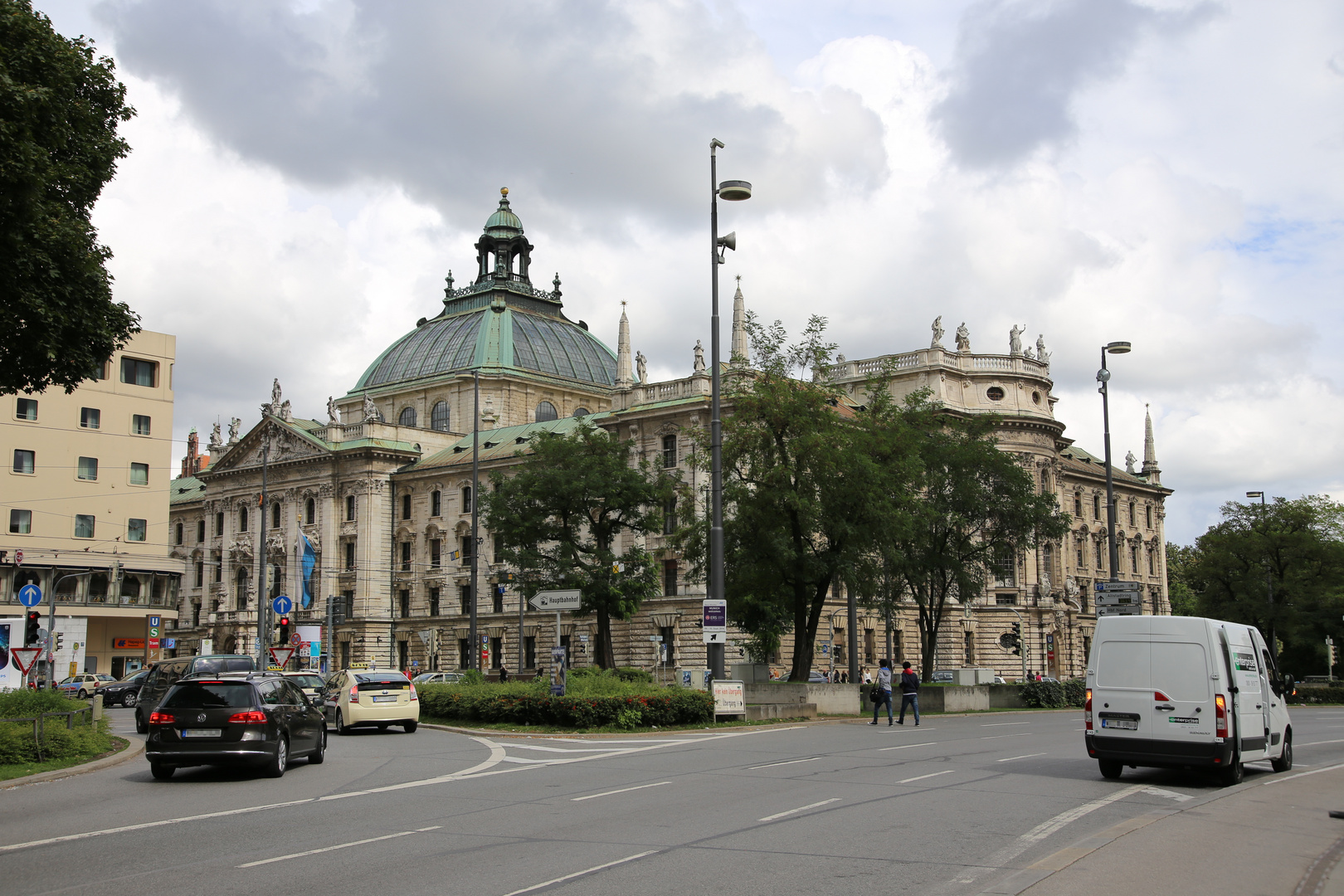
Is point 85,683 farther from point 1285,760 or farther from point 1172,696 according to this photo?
point 1172,696

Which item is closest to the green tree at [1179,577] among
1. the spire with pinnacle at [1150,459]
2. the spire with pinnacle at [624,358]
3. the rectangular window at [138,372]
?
the spire with pinnacle at [1150,459]

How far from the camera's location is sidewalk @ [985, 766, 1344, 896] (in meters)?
10.2

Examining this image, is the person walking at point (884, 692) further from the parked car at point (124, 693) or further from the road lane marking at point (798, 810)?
the parked car at point (124, 693)

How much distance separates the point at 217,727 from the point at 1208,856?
1350cm

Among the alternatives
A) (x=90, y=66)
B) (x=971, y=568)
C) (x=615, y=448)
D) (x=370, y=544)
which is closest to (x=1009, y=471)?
(x=971, y=568)

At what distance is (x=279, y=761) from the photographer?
747 inches

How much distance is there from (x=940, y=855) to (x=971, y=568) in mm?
45397

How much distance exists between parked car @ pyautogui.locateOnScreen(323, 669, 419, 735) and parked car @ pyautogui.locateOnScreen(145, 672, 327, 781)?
996 cm

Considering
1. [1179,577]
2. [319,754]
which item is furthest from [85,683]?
[1179,577]

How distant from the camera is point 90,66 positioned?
59.7 ft

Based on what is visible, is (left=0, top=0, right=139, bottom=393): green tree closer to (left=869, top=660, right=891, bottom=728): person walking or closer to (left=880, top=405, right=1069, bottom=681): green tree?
(left=869, top=660, right=891, bottom=728): person walking

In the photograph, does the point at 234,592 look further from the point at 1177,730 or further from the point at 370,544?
the point at 1177,730

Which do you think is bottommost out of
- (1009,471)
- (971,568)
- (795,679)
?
(795,679)

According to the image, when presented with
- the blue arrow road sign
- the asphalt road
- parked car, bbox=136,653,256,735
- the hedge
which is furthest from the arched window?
the asphalt road
